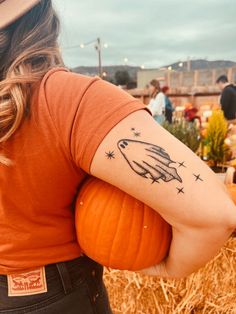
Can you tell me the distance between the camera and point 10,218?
90 centimetres

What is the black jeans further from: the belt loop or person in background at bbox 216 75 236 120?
person in background at bbox 216 75 236 120

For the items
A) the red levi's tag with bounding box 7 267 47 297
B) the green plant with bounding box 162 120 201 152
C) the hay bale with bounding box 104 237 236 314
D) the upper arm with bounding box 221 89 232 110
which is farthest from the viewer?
the upper arm with bounding box 221 89 232 110

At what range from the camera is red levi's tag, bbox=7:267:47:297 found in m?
0.95

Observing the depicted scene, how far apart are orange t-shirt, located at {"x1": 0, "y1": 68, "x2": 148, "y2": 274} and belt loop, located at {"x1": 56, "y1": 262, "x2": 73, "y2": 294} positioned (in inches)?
0.7

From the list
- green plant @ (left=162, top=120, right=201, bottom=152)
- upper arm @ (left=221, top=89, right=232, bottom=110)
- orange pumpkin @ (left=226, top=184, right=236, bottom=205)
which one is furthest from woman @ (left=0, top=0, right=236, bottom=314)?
upper arm @ (left=221, top=89, right=232, bottom=110)

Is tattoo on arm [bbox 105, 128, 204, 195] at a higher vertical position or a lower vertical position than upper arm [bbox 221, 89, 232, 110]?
higher

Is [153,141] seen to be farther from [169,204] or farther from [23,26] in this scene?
[23,26]

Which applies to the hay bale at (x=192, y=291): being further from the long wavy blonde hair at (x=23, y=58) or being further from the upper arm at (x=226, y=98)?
the upper arm at (x=226, y=98)

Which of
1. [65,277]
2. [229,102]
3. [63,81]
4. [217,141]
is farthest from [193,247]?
[229,102]

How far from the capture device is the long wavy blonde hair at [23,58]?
2.69ft

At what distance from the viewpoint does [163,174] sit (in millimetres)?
807

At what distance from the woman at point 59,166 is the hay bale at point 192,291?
1.22 m

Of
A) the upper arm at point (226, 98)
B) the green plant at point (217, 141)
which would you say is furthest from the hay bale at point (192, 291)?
the upper arm at point (226, 98)

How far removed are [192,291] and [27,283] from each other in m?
1.34
